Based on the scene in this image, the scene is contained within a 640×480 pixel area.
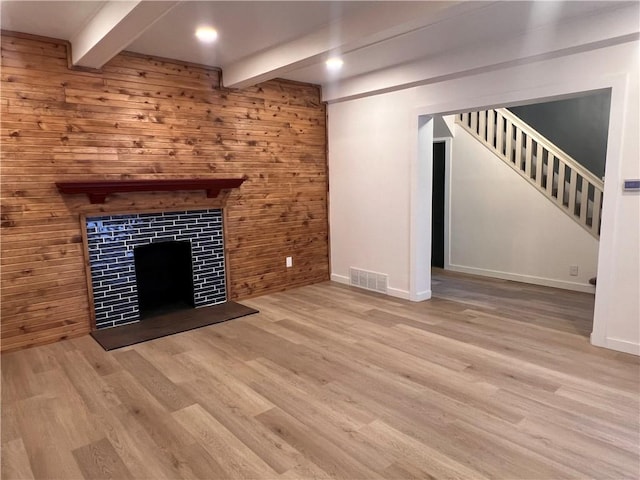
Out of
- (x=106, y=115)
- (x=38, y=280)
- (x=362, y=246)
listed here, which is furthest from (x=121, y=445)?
(x=362, y=246)

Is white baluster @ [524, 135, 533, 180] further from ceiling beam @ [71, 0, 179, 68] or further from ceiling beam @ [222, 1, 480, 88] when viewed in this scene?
ceiling beam @ [71, 0, 179, 68]

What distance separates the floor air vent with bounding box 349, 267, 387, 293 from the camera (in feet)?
16.5

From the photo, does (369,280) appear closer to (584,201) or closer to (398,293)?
(398,293)

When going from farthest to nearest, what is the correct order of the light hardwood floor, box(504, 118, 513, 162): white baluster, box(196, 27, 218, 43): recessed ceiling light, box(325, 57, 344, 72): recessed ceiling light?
box(504, 118, 513, 162): white baluster < box(325, 57, 344, 72): recessed ceiling light < box(196, 27, 218, 43): recessed ceiling light < the light hardwood floor

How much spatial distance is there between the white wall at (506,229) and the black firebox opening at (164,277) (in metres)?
3.90

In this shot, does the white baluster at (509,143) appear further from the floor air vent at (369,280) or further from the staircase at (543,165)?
the floor air vent at (369,280)

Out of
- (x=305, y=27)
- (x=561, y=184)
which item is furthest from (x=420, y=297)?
(x=305, y=27)

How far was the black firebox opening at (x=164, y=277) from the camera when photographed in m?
4.52

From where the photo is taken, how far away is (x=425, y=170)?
458 cm

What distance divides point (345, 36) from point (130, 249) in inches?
108

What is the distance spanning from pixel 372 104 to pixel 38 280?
3.86 meters

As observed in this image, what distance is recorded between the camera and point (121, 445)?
220cm

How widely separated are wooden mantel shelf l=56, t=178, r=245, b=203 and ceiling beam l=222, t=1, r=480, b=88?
106 cm

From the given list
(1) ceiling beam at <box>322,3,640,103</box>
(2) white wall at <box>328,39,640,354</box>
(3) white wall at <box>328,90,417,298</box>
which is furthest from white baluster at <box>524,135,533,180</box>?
(1) ceiling beam at <box>322,3,640,103</box>
